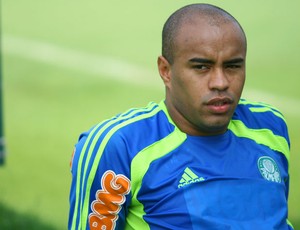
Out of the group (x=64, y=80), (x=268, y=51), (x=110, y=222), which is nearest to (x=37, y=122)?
(x=64, y=80)

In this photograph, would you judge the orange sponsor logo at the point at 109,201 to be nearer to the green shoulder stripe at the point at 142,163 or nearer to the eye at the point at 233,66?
the green shoulder stripe at the point at 142,163

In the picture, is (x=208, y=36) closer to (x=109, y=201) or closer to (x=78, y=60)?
(x=109, y=201)

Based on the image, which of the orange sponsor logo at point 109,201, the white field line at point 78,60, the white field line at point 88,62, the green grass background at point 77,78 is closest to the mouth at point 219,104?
the orange sponsor logo at point 109,201

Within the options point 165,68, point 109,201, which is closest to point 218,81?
point 165,68

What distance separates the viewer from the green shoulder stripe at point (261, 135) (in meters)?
3.14

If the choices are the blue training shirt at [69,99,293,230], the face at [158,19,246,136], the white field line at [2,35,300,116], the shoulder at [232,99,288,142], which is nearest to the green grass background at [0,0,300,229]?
the white field line at [2,35,300,116]

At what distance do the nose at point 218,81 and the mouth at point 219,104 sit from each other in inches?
1.4

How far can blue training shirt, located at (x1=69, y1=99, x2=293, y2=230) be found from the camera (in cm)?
288

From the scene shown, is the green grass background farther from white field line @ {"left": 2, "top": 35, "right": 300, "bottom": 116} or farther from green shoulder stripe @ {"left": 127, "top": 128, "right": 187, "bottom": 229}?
green shoulder stripe @ {"left": 127, "top": 128, "right": 187, "bottom": 229}

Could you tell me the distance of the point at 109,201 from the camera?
9.55 ft

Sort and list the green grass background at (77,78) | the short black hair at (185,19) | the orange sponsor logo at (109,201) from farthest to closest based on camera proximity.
→ the green grass background at (77,78), the short black hair at (185,19), the orange sponsor logo at (109,201)

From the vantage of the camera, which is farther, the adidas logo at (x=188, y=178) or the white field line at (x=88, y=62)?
the white field line at (x=88, y=62)

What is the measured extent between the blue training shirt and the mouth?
0.48 ft

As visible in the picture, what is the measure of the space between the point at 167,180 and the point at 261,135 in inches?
17.7
